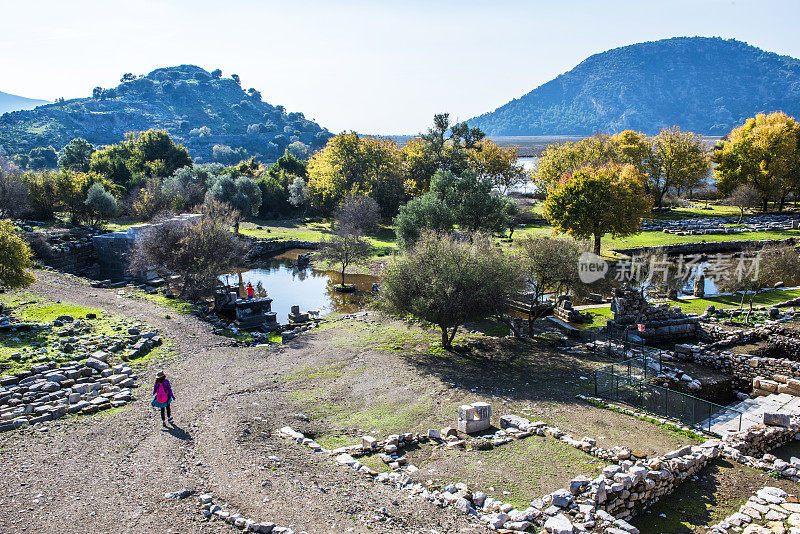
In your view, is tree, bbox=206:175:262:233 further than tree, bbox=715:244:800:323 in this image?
Yes

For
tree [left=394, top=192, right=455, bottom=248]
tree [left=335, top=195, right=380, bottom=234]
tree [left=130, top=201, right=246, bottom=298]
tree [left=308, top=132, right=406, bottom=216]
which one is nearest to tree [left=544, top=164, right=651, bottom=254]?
tree [left=394, top=192, right=455, bottom=248]

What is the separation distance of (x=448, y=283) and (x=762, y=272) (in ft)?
74.4

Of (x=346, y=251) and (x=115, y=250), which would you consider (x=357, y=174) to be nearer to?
(x=346, y=251)

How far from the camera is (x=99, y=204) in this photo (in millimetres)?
54781

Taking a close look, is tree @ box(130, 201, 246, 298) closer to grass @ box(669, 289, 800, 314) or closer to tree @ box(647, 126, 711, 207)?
grass @ box(669, 289, 800, 314)

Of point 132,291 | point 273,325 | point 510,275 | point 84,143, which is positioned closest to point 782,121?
point 510,275

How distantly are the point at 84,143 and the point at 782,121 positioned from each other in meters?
106

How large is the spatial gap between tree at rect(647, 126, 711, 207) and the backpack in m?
74.8

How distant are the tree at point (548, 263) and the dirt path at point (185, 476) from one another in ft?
51.1

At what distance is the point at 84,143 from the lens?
85.9m

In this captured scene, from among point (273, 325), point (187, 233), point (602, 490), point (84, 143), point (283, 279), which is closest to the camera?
point (602, 490)

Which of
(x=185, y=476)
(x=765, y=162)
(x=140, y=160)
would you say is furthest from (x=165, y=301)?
(x=765, y=162)

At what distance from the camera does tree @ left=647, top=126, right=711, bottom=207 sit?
73.4 metres

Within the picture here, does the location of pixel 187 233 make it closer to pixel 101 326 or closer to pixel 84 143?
pixel 101 326
